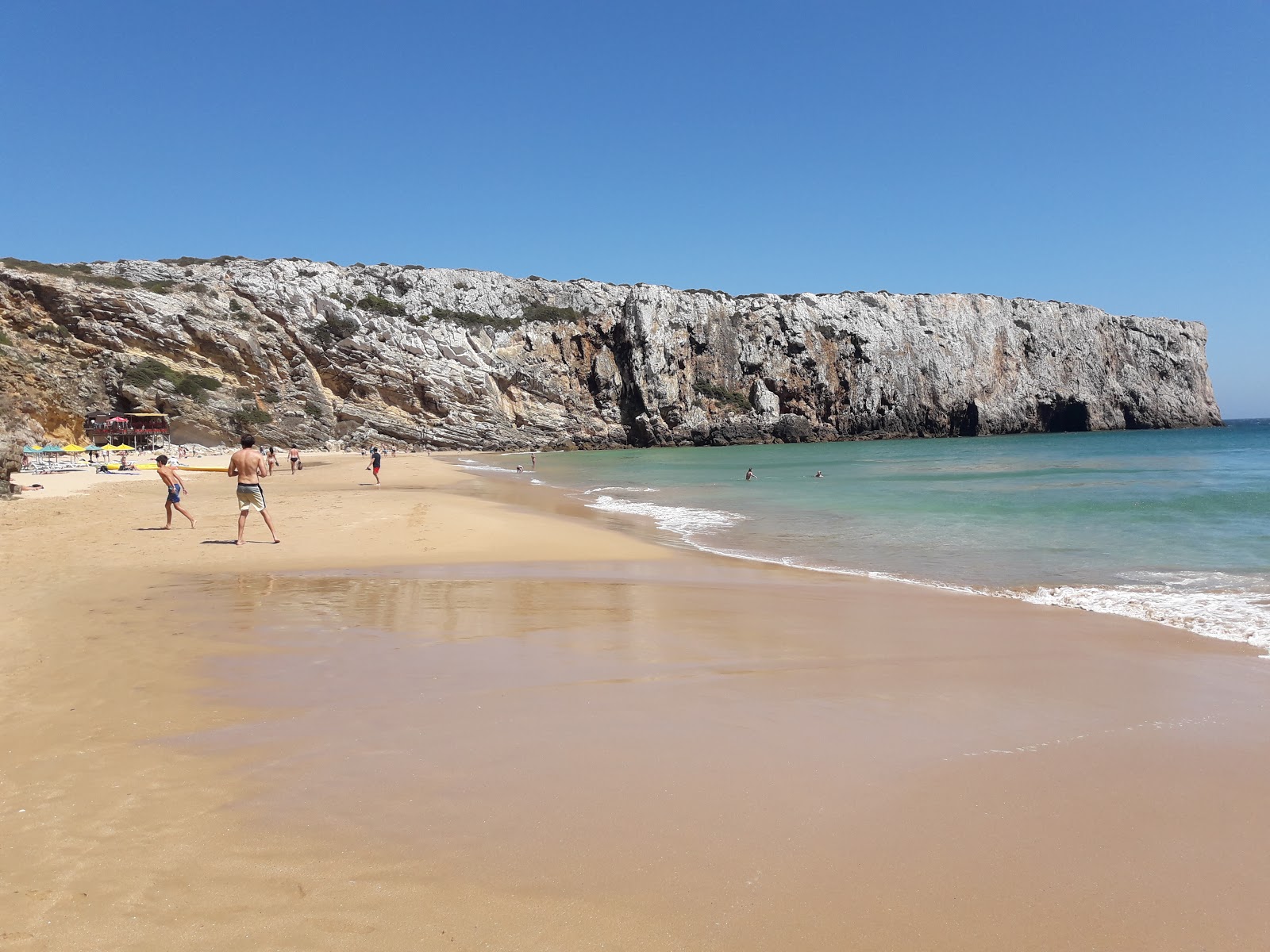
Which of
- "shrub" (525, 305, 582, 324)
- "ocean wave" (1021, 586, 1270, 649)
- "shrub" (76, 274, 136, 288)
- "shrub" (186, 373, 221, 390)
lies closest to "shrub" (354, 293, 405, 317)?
"shrub" (525, 305, 582, 324)

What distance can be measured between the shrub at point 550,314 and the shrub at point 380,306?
11402 millimetres

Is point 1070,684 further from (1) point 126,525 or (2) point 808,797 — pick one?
(1) point 126,525

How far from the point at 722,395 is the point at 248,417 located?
40611 mm

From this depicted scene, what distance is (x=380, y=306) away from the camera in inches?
2376

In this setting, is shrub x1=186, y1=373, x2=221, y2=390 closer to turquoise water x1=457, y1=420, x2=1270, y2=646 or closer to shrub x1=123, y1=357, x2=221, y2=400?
shrub x1=123, y1=357, x2=221, y2=400

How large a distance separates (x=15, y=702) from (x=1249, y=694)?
6943 millimetres

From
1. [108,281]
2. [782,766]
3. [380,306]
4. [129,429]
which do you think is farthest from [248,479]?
[380,306]

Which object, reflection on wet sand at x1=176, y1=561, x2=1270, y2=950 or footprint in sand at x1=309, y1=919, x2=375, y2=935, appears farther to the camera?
reflection on wet sand at x1=176, y1=561, x2=1270, y2=950

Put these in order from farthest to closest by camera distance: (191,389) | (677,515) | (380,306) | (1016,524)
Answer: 1. (380,306)
2. (191,389)
3. (677,515)
4. (1016,524)

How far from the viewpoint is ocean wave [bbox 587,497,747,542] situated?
13.9 m

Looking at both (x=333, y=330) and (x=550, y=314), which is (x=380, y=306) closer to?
(x=333, y=330)

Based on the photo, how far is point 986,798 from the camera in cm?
299

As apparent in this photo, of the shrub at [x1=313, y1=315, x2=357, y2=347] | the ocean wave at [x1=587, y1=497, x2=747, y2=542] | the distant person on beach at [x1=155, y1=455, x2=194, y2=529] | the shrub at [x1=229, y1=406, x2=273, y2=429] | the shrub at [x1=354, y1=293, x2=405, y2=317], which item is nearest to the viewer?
the distant person on beach at [x1=155, y1=455, x2=194, y2=529]

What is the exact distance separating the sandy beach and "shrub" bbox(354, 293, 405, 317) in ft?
190
